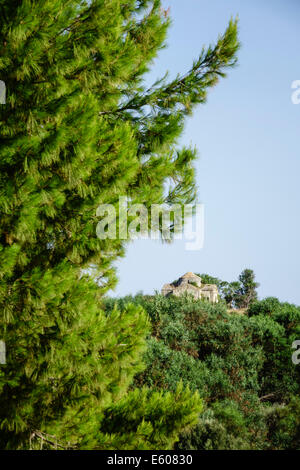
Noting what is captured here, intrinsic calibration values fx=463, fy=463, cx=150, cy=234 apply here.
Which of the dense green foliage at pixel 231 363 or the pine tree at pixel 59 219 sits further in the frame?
the dense green foliage at pixel 231 363

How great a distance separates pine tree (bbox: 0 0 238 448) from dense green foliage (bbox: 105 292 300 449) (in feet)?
12.9

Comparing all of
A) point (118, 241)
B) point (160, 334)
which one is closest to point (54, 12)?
point (118, 241)

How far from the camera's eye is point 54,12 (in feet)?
17.8

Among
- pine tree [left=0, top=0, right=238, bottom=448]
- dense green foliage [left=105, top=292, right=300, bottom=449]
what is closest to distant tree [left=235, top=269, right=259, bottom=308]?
dense green foliage [left=105, top=292, right=300, bottom=449]

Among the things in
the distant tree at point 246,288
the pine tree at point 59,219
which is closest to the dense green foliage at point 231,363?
the pine tree at point 59,219

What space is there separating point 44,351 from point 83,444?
167 cm

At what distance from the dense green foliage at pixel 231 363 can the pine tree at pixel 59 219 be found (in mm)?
3945

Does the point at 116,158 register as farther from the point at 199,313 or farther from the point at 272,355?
the point at 272,355

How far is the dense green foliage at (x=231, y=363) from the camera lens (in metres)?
10.5

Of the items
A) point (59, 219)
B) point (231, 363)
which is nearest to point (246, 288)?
point (231, 363)

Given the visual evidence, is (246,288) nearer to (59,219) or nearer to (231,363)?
(231,363)

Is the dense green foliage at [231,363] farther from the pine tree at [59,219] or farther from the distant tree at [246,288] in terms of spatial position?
the distant tree at [246,288]

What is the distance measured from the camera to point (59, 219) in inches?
246

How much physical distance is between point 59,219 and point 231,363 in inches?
352
